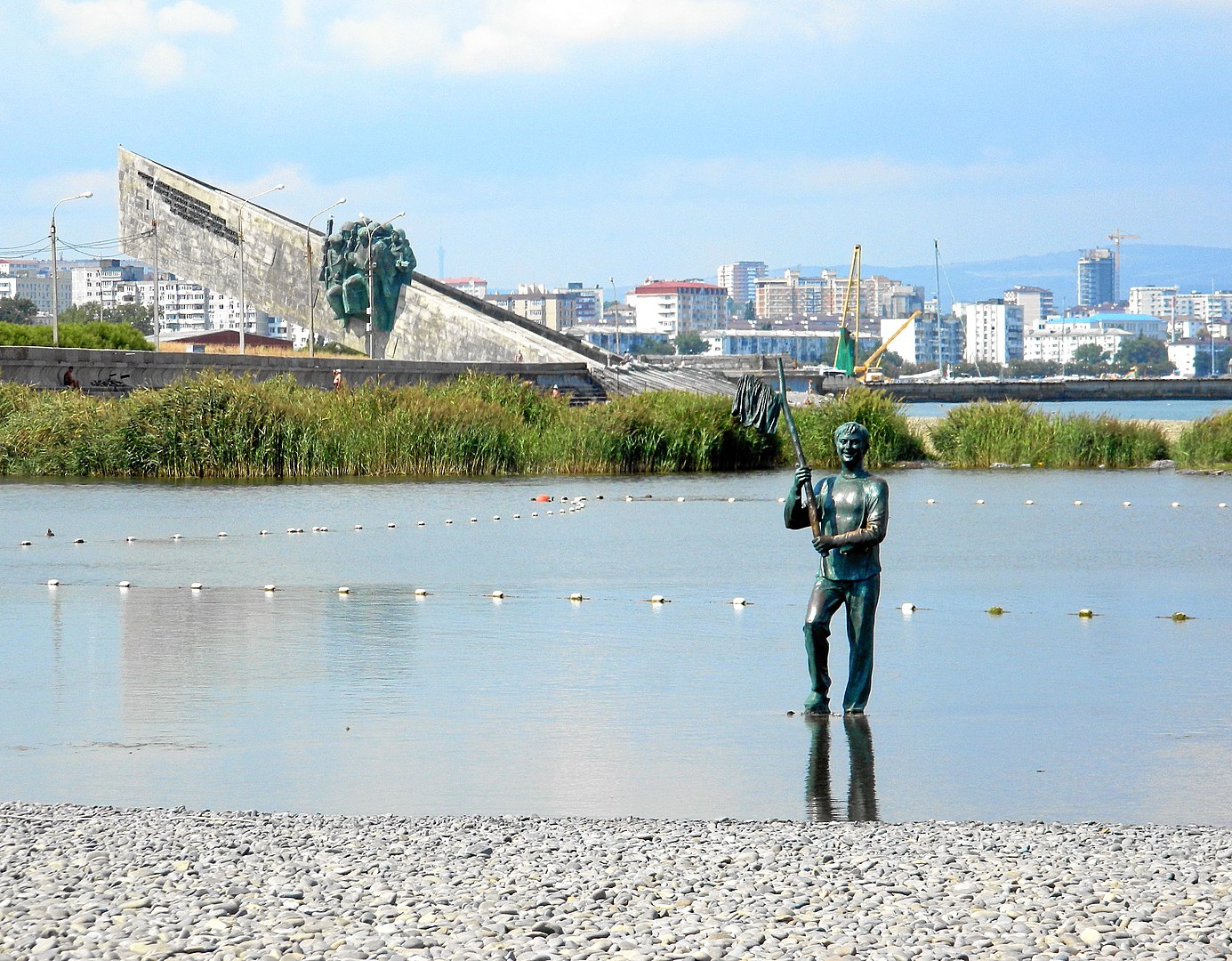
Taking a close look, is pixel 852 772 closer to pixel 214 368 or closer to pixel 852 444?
pixel 852 444

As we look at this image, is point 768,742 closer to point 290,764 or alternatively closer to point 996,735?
point 996,735

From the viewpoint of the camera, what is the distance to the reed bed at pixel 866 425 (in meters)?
34.0

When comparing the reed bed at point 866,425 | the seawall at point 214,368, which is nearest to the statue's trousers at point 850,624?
the reed bed at point 866,425

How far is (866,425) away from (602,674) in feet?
84.2

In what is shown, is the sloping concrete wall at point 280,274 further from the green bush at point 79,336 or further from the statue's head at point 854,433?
the statue's head at point 854,433

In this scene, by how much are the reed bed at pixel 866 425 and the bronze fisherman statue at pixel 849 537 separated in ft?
81.0

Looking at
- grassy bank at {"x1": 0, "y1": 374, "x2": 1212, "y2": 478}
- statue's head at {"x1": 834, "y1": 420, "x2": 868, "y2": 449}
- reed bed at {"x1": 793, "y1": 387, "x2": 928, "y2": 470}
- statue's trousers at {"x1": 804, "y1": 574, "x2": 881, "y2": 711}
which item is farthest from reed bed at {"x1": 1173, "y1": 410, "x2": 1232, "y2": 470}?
statue's head at {"x1": 834, "y1": 420, "x2": 868, "y2": 449}

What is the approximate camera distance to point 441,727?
29.0ft

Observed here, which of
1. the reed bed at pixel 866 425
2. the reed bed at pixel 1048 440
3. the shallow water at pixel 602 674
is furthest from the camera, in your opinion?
the reed bed at pixel 1048 440

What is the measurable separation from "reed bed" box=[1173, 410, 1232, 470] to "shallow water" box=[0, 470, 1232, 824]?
1295cm

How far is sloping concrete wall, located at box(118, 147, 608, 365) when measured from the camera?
63594 mm

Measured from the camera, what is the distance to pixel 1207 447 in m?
33.7

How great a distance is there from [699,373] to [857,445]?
55759 millimetres

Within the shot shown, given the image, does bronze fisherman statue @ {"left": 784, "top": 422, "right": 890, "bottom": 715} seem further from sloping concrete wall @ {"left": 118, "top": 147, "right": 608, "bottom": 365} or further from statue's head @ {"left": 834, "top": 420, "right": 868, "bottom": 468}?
sloping concrete wall @ {"left": 118, "top": 147, "right": 608, "bottom": 365}
